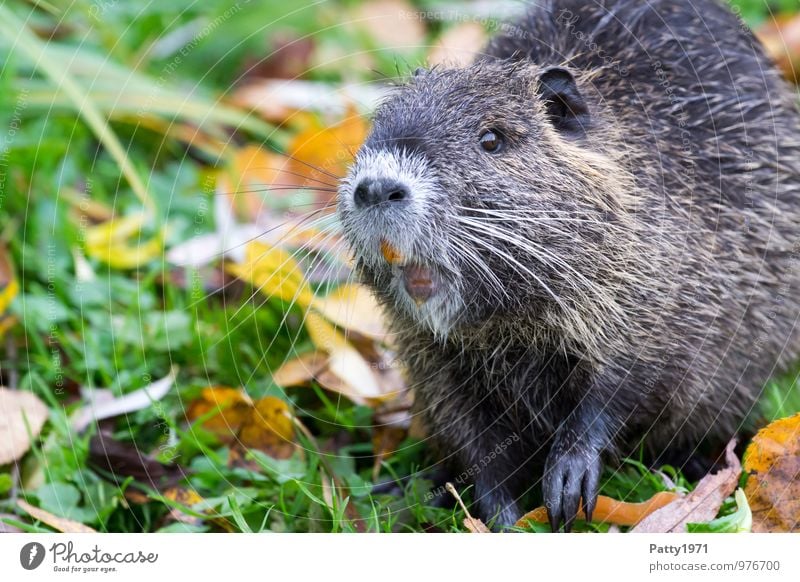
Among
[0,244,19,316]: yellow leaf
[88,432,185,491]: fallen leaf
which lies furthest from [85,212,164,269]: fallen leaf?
[88,432,185,491]: fallen leaf

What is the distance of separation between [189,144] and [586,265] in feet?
11.5

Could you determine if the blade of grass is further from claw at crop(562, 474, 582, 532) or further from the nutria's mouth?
claw at crop(562, 474, 582, 532)

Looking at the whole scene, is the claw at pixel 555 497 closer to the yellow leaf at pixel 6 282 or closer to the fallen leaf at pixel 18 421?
the fallen leaf at pixel 18 421

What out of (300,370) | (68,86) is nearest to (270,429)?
(300,370)

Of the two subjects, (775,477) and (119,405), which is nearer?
(775,477)

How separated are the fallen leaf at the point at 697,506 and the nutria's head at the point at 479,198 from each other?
0.80 meters

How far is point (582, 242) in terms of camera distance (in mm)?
3684

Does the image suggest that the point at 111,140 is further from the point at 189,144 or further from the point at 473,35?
the point at 473,35

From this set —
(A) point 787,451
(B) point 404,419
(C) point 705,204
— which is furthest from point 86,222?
(A) point 787,451

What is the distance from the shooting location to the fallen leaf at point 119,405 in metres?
4.55

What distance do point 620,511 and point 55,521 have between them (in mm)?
2105

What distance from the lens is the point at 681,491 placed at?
12.5 feet

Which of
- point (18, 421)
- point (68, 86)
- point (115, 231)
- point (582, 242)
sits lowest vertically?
point (18, 421)

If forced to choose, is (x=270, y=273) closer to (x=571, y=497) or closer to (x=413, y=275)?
(x=413, y=275)
